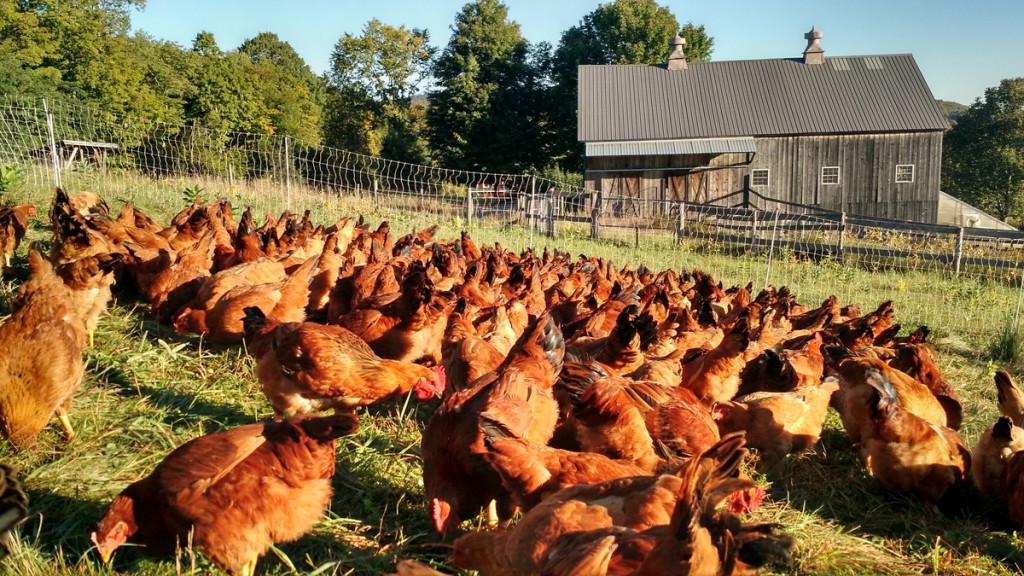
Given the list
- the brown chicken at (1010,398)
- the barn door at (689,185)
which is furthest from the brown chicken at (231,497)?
the barn door at (689,185)

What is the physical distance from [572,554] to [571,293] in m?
4.94

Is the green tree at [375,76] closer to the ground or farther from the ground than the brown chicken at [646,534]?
farther from the ground

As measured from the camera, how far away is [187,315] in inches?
202

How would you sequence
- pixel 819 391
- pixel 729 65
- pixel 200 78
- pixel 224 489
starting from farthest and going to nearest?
pixel 200 78 < pixel 729 65 < pixel 819 391 < pixel 224 489

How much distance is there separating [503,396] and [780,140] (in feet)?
92.0

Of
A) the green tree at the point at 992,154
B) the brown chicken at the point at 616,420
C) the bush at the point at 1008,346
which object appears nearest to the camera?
the brown chicken at the point at 616,420

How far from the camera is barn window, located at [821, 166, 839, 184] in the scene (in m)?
27.9

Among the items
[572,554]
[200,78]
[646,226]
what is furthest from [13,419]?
[200,78]

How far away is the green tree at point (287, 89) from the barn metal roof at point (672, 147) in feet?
71.1

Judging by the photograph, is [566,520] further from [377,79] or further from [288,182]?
[377,79]

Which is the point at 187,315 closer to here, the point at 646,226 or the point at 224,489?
the point at 224,489

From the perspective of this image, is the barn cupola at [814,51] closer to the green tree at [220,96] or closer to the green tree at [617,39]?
the green tree at [617,39]

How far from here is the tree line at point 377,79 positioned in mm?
31656

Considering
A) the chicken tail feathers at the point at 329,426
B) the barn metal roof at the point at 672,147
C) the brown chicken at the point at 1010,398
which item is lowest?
the brown chicken at the point at 1010,398
